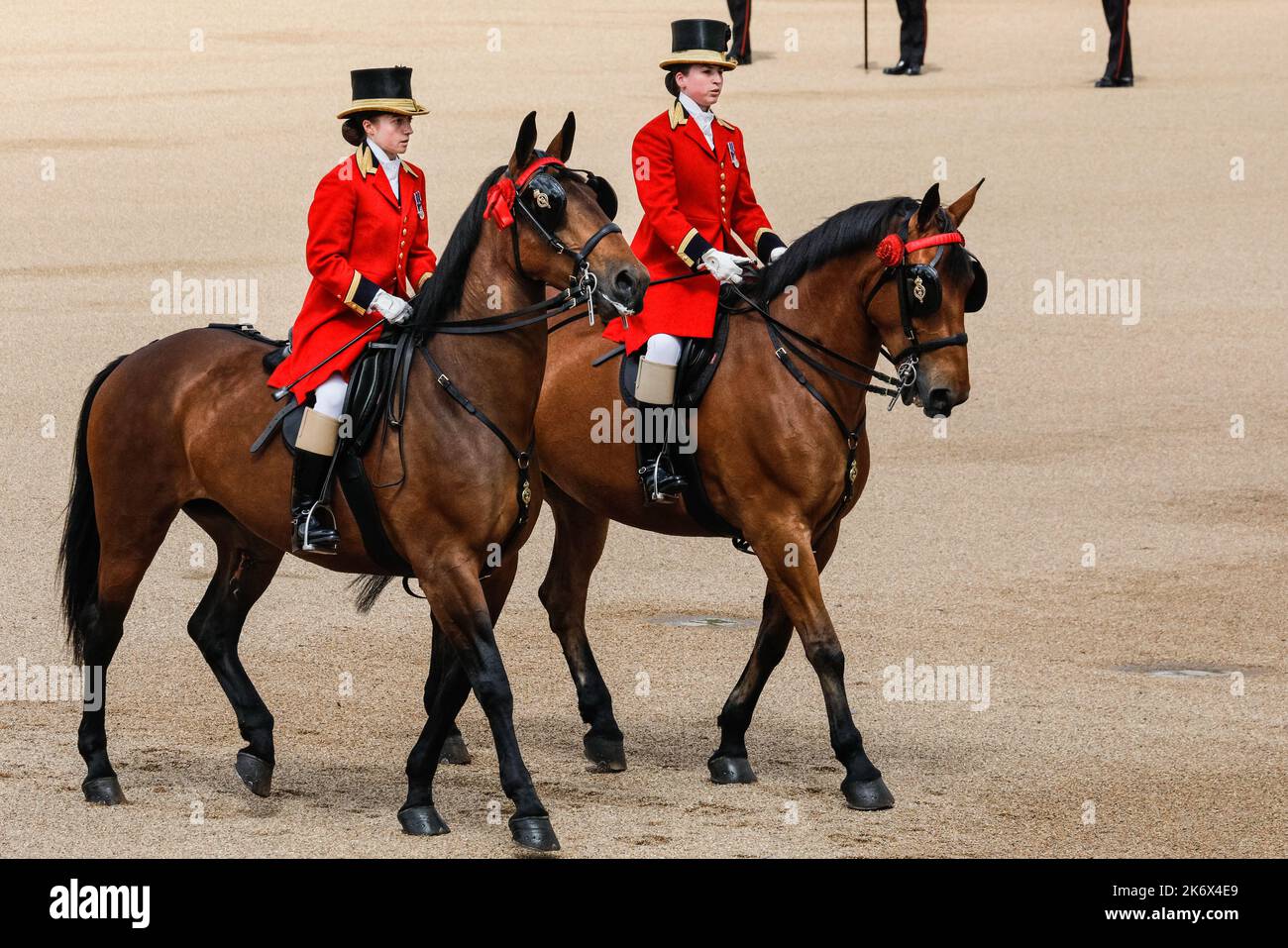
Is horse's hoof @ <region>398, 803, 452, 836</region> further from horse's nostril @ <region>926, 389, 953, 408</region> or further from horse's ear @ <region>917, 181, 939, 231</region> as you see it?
horse's ear @ <region>917, 181, 939, 231</region>

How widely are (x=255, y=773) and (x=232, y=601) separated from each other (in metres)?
0.77

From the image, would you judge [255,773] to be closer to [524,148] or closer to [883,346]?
[524,148]

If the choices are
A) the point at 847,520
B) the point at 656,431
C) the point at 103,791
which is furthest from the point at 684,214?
the point at 847,520

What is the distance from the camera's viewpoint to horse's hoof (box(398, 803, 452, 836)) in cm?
740

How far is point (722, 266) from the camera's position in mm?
8336

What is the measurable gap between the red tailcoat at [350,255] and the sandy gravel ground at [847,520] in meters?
1.69

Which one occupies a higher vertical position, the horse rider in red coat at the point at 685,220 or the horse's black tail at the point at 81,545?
the horse rider in red coat at the point at 685,220

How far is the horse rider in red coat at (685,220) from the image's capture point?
8391 mm

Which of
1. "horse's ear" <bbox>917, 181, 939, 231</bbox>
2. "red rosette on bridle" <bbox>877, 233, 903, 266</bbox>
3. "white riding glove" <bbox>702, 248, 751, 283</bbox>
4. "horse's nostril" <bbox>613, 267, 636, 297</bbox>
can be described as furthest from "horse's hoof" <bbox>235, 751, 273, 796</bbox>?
"horse's ear" <bbox>917, 181, 939, 231</bbox>

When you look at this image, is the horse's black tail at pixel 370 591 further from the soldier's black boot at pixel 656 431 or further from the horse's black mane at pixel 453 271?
the horse's black mane at pixel 453 271

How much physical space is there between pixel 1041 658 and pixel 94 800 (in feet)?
14.7

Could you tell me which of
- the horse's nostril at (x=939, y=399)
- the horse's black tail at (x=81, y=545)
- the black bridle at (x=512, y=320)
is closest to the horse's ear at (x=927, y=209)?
the horse's nostril at (x=939, y=399)

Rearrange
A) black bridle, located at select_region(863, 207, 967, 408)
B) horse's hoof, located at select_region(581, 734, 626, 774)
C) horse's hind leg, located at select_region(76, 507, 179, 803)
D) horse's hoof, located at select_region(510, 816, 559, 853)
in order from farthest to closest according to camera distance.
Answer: horse's hoof, located at select_region(581, 734, 626, 774) → horse's hind leg, located at select_region(76, 507, 179, 803) → black bridle, located at select_region(863, 207, 967, 408) → horse's hoof, located at select_region(510, 816, 559, 853)

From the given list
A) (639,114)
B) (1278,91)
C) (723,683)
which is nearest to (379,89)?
(723,683)
